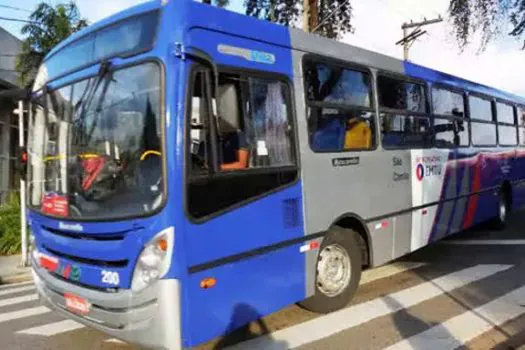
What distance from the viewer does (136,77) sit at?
14.7 ft

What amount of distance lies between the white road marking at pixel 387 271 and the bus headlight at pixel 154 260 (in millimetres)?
3934

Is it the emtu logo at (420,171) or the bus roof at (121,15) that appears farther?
the emtu logo at (420,171)

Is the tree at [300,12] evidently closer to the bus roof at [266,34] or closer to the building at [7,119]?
the building at [7,119]

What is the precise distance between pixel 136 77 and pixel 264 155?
4.37 ft

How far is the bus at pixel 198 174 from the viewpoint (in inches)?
168

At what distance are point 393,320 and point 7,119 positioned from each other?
15652mm

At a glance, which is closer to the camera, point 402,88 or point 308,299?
point 308,299

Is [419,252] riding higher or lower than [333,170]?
lower

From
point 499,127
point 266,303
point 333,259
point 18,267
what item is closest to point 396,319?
point 333,259

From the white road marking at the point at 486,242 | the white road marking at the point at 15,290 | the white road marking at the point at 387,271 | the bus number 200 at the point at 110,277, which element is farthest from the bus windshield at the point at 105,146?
the white road marking at the point at 486,242

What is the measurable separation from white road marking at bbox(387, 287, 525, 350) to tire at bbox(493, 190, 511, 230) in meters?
5.23

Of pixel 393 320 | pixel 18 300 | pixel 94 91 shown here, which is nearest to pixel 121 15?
pixel 94 91

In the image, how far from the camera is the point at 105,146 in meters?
4.61

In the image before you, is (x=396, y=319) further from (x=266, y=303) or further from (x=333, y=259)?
(x=266, y=303)
